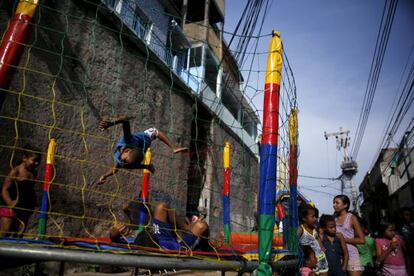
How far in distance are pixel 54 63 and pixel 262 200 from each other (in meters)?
5.82

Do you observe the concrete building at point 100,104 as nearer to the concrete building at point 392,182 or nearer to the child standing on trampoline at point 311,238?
the child standing on trampoline at point 311,238

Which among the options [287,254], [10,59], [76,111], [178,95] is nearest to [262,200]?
[287,254]

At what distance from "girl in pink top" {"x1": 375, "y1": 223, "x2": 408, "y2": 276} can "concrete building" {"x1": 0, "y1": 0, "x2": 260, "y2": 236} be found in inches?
88.0

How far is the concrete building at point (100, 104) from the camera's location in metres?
5.12

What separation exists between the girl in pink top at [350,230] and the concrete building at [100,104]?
182cm

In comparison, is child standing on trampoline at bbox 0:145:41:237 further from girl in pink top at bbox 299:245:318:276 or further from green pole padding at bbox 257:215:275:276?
girl in pink top at bbox 299:245:318:276

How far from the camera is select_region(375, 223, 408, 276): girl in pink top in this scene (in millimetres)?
3814

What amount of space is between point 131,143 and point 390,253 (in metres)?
3.95

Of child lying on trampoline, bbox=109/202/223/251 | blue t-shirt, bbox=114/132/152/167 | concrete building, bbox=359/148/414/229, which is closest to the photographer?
child lying on trampoline, bbox=109/202/223/251

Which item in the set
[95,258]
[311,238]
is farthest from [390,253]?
[95,258]

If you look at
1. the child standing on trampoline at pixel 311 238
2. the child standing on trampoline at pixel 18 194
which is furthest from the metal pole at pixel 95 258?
the child standing on trampoline at pixel 18 194

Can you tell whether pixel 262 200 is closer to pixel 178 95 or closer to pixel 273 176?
pixel 273 176

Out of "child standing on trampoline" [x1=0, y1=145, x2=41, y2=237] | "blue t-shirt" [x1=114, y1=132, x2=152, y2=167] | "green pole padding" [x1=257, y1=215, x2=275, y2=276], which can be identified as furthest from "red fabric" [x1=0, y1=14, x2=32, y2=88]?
"green pole padding" [x1=257, y1=215, x2=275, y2=276]

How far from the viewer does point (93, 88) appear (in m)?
6.97
